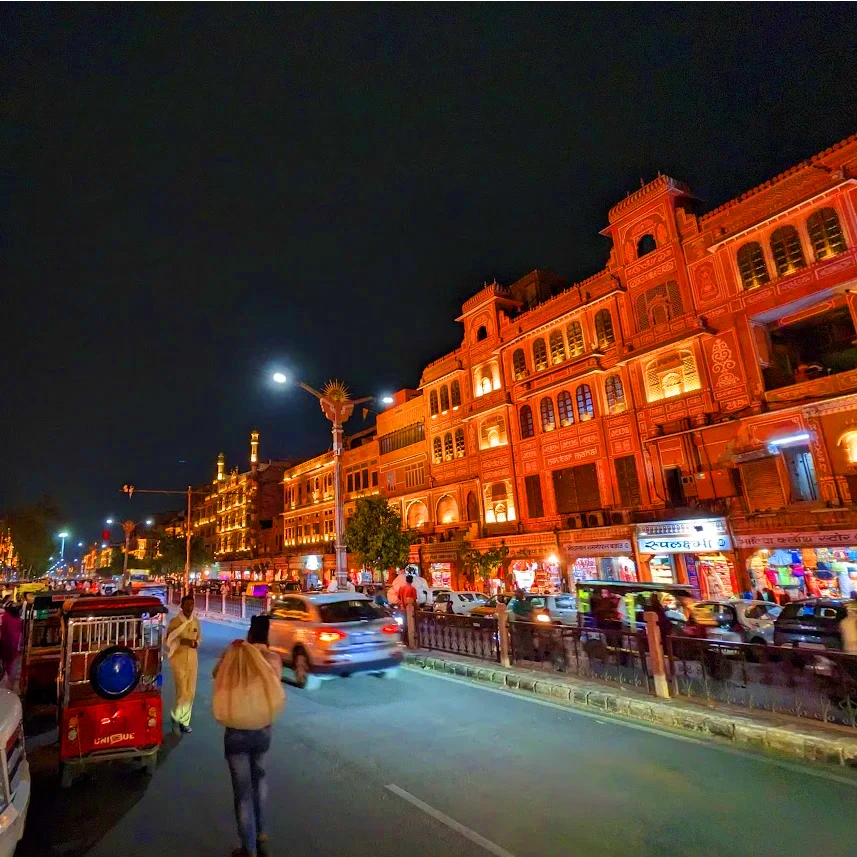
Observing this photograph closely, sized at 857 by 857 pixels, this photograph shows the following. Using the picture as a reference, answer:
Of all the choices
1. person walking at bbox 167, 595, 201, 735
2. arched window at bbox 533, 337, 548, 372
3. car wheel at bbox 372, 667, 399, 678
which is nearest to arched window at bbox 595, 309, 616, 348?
arched window at bbox 533, 337, 548, 372

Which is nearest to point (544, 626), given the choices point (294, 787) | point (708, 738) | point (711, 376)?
point (708, 738)

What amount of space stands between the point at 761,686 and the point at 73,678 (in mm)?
8892

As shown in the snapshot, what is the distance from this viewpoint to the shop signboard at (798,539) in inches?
773

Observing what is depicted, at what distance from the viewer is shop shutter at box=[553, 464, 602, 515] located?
29.1 metres

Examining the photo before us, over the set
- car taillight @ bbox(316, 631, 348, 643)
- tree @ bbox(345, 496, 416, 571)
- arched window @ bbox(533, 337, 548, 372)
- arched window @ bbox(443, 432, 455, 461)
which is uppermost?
arched window @ bbox(533, 337, 548, 372)

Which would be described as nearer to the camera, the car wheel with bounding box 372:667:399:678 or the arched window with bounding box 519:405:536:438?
the car wheel with bounding box 372:667:399:678

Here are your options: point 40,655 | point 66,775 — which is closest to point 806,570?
point 66,775

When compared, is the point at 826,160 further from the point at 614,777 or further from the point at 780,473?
the point at 614,777

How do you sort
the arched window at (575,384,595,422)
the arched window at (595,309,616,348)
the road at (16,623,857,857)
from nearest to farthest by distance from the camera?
the road at (16,623,857,857)
the arched window at (595,309,616,348)
the arched window at (575,384,595,422)

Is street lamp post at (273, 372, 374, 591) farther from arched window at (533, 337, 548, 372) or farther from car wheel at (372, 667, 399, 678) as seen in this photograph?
arched window at (533, 337, 548, 372)

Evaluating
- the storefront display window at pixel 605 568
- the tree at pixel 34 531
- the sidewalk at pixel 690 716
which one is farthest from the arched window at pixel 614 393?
the tree at pixel 34 531

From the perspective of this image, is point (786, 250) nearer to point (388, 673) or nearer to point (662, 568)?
point (662, 568)

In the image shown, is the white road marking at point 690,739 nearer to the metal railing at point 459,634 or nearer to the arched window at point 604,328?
the metal railing at point 459,634

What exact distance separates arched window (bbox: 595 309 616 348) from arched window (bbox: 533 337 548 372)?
11.9 ft
